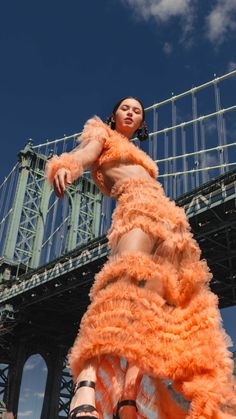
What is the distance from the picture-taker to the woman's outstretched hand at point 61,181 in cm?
166

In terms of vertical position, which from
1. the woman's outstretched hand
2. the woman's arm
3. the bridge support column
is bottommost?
the woman's outstretched hand

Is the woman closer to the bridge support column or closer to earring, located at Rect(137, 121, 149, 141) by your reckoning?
earring, located at Rect(137, 121, 149, 141)

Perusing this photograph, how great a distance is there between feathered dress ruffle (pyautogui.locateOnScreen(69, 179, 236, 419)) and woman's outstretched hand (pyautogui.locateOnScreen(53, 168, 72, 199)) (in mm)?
271

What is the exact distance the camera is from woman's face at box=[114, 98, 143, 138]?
2217 mm

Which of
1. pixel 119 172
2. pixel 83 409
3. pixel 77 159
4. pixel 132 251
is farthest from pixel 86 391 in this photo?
pixel 119 172

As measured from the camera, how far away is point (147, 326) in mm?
1460

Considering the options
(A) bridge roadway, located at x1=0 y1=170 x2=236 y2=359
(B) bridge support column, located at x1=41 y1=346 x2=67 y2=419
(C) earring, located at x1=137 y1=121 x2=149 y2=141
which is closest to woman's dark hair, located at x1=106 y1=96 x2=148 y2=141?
(C) earring, located at x1=137 y1=121 x2=149 y2=141

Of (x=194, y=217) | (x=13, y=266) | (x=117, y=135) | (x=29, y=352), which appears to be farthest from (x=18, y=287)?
(x=117, y=135)

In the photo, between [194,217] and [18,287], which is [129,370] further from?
[18,287]

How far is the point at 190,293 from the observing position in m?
1.65

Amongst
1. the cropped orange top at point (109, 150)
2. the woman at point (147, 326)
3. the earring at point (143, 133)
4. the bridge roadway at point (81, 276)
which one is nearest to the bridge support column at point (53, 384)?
the bridge roadway at point (81, 276)

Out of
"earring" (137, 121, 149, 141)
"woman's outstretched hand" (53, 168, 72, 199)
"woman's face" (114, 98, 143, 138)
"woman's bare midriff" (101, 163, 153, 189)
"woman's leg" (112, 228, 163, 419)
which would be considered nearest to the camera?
"woman's leg" (112, 228, 163, 419)

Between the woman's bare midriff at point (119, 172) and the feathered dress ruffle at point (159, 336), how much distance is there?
0.32 m

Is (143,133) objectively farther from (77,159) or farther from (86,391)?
(86,391)
